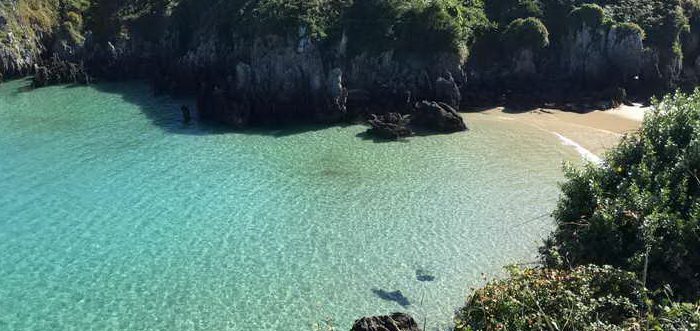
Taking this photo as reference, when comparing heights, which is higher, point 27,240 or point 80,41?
point 80,41

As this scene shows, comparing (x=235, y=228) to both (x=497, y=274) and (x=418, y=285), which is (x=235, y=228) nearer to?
(x=418, y=285)

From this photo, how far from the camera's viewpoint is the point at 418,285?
2719cm

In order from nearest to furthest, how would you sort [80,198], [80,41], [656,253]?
[656,253] < [80,198] < [80,41]

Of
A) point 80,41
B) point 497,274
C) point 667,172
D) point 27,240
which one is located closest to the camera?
point 667,172

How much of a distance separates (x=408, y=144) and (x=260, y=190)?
14327 mm

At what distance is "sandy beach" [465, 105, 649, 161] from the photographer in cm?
4694

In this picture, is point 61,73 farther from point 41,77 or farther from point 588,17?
point 588,17

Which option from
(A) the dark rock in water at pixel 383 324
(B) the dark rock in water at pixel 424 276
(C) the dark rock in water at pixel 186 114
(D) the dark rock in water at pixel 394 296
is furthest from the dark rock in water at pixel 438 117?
(A) the dark rock in water at pixel 383 324

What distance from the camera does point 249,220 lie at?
33562mm

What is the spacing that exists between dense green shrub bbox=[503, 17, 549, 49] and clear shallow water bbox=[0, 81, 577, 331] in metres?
12.4

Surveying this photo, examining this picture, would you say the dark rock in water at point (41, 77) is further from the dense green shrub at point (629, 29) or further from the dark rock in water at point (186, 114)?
the dense green shrub at point (629, 29)

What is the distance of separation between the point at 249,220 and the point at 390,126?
18.6 metres

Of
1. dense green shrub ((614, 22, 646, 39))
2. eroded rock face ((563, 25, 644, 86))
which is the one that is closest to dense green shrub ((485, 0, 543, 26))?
eroded rock face ((563, 25, 644, 86))

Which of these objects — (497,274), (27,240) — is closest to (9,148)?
(27,240)
